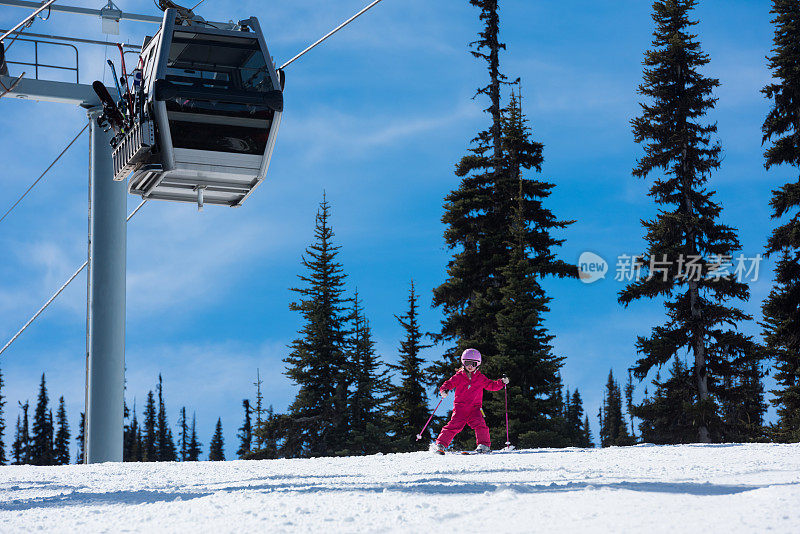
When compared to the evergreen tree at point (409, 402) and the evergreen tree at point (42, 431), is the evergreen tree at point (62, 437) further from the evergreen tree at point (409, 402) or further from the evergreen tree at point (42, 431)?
the evergreen tree at point (409, 402)

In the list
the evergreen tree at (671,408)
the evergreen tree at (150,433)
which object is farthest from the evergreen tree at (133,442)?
the evergreen tree at (671,408)

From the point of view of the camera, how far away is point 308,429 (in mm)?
37062

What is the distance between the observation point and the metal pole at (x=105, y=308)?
18641mm

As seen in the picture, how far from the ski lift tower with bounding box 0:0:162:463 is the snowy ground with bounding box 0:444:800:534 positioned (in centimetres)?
823

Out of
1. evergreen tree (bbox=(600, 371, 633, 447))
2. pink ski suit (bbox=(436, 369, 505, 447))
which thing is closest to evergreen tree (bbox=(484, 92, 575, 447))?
pink ski suit (bbox=(436, 369, 505, 447))

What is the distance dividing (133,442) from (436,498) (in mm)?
82463

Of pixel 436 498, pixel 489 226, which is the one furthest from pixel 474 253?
pixel 436 498

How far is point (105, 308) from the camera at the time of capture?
19.3m

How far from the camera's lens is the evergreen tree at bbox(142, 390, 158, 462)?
82.8 metres

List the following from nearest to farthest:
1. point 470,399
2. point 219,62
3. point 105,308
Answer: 1. point 470,399
2. point 219,62
3. point 105,308

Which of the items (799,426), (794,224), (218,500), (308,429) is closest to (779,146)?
(794,224)

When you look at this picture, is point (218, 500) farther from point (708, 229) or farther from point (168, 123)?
point (708, 229)

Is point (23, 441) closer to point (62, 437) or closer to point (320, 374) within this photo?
point (62, 437)

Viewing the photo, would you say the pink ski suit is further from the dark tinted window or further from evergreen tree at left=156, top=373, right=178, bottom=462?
evergreen tree at left=156, top=373, right=178, bottom=462
